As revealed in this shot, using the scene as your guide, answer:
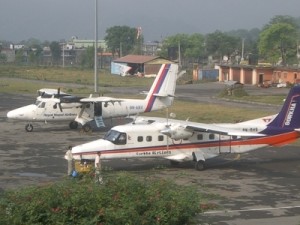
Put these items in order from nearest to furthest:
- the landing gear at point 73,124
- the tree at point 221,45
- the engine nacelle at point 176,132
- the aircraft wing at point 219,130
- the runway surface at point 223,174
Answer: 1. the runway surface at point 223,174
2. the aircraft wing at point 219,130
3. the engine nacelle at point 176,132
4. the landing gear at point 73,124
5. the tree at point 221,45

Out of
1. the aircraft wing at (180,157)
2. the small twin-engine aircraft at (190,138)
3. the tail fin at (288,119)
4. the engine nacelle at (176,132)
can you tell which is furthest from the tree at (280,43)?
the engine nacelle at (176,132)

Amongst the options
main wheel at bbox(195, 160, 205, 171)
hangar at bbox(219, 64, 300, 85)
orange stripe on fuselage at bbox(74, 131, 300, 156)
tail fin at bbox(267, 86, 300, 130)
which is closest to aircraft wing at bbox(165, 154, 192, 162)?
orange stripe on fuselage at bbox(74, 131, 300, 156)

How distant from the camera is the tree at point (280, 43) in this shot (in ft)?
393

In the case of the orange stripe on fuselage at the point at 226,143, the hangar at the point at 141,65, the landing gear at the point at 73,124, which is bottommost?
the landing gear at the point at 73,124

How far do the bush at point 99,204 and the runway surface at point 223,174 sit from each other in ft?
14.6

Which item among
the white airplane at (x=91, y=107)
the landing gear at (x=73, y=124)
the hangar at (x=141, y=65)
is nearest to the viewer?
the white airplane at (x=91, y=107)

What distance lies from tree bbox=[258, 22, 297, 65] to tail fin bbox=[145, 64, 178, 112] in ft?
274

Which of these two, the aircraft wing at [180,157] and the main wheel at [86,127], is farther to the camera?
the main wheel at [86,127]

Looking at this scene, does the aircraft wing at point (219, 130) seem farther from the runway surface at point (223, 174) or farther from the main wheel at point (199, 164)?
the runway surface at point (223, 174)

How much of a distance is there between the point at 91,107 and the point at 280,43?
89.0 metres

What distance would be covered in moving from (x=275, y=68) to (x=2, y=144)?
60.8 m

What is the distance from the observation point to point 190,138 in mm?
26844

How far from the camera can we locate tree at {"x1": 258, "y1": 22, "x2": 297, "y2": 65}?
393 feet

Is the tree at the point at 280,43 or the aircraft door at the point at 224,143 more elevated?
the tree at the point at 280,43
